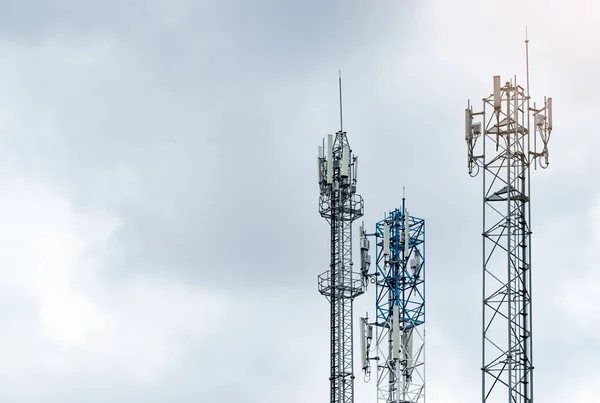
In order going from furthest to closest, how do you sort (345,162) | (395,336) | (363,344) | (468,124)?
(345,162)
(363,344)
(395,336)
(468,124)

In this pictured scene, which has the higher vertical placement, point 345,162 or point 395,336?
point 345,162

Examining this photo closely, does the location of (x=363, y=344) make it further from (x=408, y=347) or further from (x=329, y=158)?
(x=329, y=158)

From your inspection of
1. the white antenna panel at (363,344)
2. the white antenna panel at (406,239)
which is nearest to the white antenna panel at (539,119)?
the white antenna panel at (406,239)

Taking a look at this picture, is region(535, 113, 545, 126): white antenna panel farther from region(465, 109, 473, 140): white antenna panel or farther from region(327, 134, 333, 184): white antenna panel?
region(327, 134, 333, 184): white antenna panel

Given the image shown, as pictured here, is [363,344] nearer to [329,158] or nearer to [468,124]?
[329,158]

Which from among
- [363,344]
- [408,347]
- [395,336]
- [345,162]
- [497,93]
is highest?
[345,162]

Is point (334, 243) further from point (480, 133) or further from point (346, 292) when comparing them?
point (480, 133)

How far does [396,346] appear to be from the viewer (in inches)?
4090

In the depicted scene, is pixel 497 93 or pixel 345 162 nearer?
pixel 497 93

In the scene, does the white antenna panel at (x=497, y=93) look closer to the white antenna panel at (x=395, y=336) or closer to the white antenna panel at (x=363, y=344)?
the white antenna panel at (x=395, y=336)

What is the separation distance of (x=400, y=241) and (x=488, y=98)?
86.1 feet

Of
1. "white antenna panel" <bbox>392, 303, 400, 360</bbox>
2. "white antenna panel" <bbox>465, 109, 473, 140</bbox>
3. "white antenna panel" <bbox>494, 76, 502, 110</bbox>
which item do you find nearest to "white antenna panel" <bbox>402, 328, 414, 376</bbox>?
"white antenna panel" <bbox>392, 303, 400, 360</bbox>

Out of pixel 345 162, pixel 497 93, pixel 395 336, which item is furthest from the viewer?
pixel 345 162

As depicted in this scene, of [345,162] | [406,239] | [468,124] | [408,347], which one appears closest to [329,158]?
[345,162]
